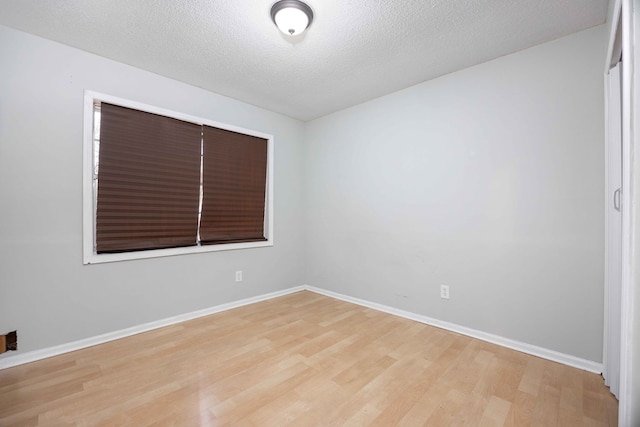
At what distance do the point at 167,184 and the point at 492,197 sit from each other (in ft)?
10.5

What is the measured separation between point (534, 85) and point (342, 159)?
2.14m

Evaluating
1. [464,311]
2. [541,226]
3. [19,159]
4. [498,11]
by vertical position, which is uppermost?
[498,11]

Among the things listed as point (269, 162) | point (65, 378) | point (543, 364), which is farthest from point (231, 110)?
point (543, 364)

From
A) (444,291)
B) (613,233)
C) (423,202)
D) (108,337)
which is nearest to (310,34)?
(423,202)

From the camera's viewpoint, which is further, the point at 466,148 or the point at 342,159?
the point at 342,159

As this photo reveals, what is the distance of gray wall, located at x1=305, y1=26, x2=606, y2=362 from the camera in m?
2.10

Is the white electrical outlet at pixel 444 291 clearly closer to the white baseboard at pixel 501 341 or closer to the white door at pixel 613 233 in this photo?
the white baseboard at pixel 501 341

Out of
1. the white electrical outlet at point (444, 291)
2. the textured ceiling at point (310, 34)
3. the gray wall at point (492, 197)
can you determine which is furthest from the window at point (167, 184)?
the white electrical outlet at point (444, 291)

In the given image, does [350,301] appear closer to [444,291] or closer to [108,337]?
[444,291]

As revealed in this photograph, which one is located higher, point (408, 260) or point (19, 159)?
point (19, 159)

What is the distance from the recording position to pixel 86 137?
7.98 ft

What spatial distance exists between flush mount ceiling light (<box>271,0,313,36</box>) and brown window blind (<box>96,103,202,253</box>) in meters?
1.68

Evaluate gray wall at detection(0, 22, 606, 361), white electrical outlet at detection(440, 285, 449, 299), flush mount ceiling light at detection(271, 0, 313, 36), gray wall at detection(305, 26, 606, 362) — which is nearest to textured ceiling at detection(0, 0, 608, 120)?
flush mount ceiling light at detection(271, 0, 313, 36)

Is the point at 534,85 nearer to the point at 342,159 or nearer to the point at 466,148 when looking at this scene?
the point at 466,148
